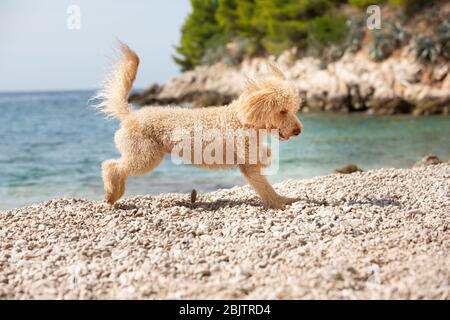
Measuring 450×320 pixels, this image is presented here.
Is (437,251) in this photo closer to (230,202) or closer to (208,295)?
(208,295)

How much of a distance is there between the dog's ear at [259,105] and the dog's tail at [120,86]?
4.45 feet

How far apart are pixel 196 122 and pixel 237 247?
5.60ft

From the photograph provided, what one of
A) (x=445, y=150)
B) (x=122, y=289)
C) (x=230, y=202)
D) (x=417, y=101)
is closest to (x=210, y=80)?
(x=417, y=101)

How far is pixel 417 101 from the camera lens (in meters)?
27.3

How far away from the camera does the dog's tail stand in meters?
6.03

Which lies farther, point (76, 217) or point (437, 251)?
point (76, 217)

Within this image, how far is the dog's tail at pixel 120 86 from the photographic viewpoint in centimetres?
603

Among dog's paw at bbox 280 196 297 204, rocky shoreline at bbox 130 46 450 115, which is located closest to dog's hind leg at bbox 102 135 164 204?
dog's paw at bbox 280 196 297 204

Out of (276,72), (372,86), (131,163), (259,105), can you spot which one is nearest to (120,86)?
(131,163)

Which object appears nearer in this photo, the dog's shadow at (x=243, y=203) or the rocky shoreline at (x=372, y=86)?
the dog's shadow at (x=243, y=203)

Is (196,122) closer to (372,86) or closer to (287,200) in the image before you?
(287,200)

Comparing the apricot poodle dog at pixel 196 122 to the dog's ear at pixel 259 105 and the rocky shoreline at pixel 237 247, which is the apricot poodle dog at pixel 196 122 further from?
the rocky shoreline at pixel 237 247

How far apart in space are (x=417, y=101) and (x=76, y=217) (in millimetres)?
24483

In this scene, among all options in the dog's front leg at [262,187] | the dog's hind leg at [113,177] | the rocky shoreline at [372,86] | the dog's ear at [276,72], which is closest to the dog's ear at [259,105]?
the dog's ear at [276,72]
